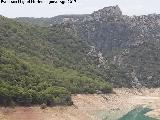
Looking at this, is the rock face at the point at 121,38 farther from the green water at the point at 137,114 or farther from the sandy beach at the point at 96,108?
the green water at the point at 137,114

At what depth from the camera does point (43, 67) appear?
4614 inches

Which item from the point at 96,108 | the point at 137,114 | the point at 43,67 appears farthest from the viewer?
the point at 43,67

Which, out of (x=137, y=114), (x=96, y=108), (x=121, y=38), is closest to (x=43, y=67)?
(x=96, y=108)

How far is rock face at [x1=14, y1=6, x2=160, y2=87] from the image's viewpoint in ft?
553

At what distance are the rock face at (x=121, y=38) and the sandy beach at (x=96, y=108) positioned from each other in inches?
1010

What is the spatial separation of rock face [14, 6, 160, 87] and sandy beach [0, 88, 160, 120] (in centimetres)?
2565

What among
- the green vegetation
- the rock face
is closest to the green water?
the green vegetation

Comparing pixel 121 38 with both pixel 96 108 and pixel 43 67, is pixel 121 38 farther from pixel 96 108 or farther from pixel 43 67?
pixel 96 108

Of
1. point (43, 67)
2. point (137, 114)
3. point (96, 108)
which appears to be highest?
point (43, 67)

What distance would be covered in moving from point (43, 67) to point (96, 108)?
805 inches

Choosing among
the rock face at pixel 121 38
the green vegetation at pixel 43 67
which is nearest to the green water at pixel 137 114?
the green vegetation at pixel 43 67

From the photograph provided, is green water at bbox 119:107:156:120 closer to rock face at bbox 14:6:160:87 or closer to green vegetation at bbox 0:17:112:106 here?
green vegetation at bbox 0:17:112:106

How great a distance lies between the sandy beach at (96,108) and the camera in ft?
263

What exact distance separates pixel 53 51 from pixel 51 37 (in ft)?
50.1
